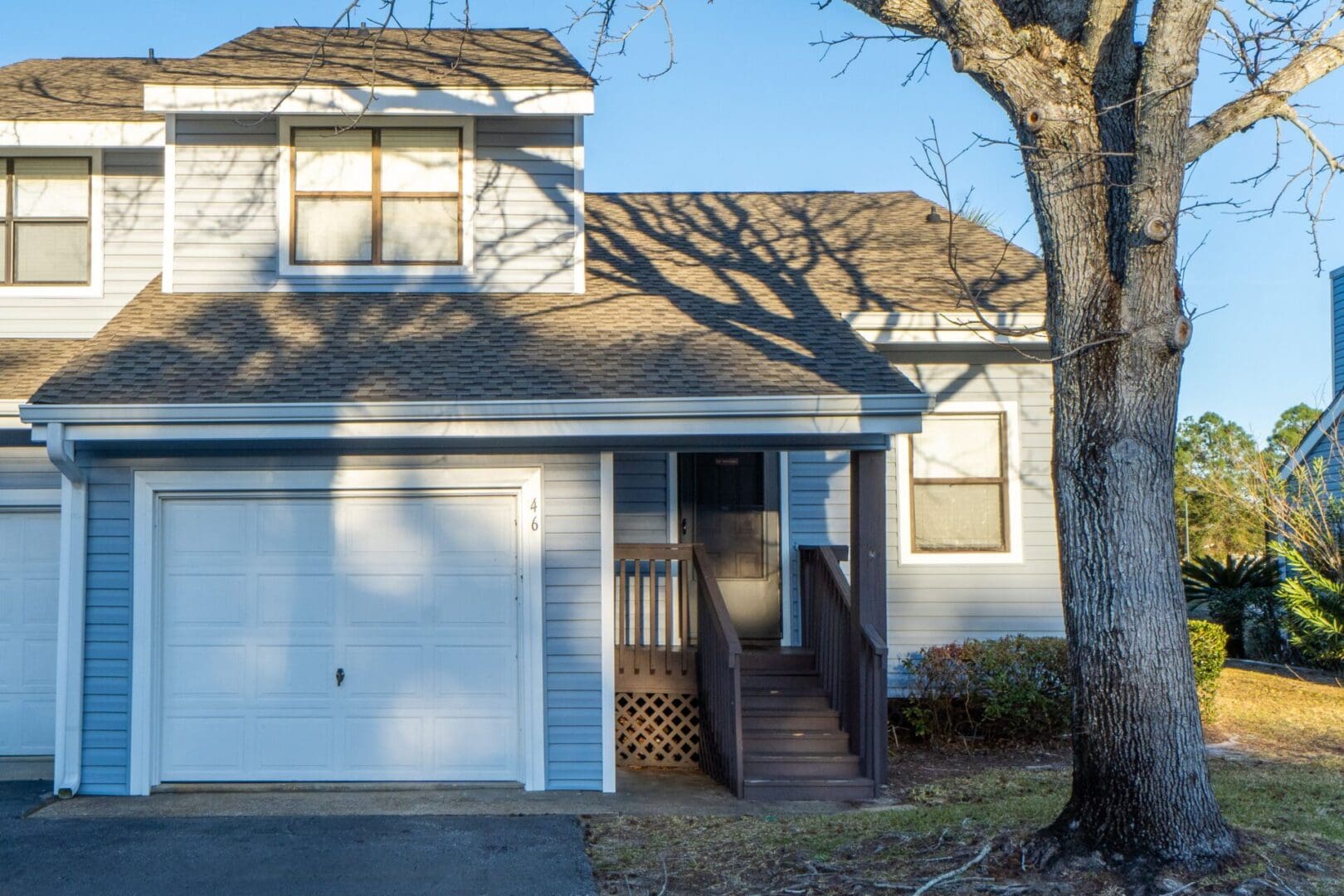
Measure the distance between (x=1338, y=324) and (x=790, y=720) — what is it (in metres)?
16.6

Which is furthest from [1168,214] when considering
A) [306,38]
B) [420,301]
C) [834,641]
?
[306,38]

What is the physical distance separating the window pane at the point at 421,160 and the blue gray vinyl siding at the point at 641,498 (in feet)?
8.93

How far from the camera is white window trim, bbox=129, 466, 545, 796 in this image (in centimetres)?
814

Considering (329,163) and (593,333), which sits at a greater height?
→ (329,163)

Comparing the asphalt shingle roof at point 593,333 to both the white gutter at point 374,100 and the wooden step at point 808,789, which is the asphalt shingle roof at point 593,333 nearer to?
the white gutter at point 374,100

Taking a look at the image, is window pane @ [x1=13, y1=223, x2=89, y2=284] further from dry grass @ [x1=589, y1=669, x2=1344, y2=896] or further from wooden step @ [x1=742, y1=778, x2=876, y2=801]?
wooden step @ [x1=742, y1=778, x2=876, y2=801]

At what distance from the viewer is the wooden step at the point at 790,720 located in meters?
8.75

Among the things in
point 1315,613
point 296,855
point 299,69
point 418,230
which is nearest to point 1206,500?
point 1315,613

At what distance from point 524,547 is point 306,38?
19.8ft

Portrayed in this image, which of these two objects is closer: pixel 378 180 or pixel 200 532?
pixel 200 532

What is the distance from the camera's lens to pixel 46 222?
10219 millimetres

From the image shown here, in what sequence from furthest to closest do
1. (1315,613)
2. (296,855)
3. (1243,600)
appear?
(1243,600), (1315,613), (296,855)

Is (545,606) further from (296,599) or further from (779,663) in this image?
(779,663)

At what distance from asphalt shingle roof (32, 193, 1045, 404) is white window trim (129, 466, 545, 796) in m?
0.68
